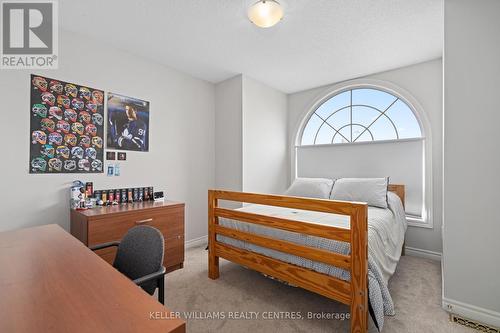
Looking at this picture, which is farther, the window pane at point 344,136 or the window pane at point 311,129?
the window pane at point 311,129

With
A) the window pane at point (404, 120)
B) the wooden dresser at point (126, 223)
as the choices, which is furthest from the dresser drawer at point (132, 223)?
the window pane at point (404, 120)

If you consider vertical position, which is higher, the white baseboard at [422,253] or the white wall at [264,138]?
the white wall at [264,138]

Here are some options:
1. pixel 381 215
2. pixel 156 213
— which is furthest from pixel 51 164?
pixel 381 215

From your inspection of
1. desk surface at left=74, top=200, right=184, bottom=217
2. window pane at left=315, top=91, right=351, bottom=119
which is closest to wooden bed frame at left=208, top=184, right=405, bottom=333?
desk surface at left=74, top=200, right=184, bottom=217

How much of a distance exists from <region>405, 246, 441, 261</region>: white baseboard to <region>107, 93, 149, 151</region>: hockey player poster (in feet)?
11.4

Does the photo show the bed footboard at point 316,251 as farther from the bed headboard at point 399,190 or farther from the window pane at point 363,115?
the window pane at point 363,115

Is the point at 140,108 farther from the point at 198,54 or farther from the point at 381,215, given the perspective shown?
the point at 381,215

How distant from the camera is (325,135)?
11.9ft

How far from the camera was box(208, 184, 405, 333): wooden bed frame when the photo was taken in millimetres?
1354

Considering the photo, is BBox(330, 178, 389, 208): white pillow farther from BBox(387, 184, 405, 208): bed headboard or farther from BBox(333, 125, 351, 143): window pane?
BBox(333, 125, 351, 143): window pane

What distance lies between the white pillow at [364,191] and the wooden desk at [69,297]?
2.46 m

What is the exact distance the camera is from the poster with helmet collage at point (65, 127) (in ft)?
6.43

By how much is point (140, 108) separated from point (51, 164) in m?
1.03

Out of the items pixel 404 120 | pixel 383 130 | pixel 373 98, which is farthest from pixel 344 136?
pixel 404 120
